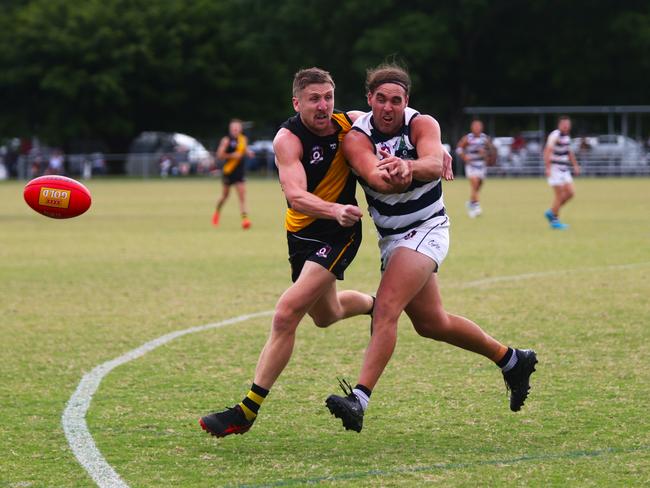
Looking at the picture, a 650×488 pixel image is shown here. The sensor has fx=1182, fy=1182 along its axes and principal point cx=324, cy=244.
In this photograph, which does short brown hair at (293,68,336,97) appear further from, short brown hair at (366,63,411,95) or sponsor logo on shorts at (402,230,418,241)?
sponsor logo on shorts at (402,230,418,241)

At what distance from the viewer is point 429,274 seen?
655 cm

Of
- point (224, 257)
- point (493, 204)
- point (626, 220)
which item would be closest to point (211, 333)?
→ point (224, 257)

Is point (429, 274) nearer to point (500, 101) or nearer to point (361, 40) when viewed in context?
point (361, 40)

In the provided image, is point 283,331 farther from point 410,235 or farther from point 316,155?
point 316,155

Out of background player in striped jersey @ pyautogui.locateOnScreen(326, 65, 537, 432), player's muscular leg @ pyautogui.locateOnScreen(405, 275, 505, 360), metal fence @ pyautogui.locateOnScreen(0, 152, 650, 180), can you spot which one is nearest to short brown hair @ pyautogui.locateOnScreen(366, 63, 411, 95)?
background player in striped jersey @ pyautogui.locateOnScreen(326, 65, 537, 432)

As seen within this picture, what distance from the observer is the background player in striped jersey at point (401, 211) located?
6328 mm

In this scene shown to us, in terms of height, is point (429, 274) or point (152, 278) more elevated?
point (429, 274)

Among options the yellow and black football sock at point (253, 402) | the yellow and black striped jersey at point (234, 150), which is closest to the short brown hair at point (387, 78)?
the yellow and black football sock at point (253, 402)

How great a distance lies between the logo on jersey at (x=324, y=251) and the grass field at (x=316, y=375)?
3.15 feet

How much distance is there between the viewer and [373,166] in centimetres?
632

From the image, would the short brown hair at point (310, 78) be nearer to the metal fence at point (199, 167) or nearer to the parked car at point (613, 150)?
the parked car at point (613, 150)

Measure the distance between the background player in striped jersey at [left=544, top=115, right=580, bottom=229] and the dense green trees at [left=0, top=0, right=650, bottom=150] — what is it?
3558 cm

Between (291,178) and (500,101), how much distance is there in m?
56.6

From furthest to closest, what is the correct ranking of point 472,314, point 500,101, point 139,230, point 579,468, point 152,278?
point 500,101 < point 139,230 < point 152,278 < point 472,314 < point 579,468
